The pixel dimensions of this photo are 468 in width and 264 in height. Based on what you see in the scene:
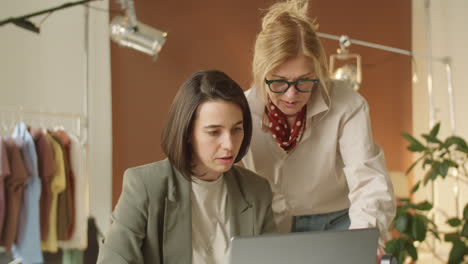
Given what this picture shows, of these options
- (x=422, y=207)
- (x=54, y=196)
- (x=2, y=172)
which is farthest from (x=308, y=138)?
(x=54, y=196)

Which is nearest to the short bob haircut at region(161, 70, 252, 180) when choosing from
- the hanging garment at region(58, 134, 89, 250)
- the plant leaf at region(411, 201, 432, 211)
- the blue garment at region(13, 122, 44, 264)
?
the plant leaf at region(411, 201, 432, 211)

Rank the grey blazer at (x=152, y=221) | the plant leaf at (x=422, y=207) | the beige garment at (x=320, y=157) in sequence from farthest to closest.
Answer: the plant leaf at (x=422, y=207) < the beige garment at (x=320, y=157) < the grey blazer at (x=152, y=221)

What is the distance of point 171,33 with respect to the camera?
470 cm

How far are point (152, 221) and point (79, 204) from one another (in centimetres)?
266

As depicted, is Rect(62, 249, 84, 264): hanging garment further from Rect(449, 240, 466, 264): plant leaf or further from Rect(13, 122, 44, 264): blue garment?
Rect(449, 240, 466, 264): plant leaf

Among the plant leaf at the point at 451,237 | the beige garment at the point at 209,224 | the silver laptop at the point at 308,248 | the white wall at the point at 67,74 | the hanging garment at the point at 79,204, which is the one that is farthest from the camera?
the white wall at the point at 67,74

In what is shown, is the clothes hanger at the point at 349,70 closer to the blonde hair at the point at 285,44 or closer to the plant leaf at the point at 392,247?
the plant leaf at the point at 392,247

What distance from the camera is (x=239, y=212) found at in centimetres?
154

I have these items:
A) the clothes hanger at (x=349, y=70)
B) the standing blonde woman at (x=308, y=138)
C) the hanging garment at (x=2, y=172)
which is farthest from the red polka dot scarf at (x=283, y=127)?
the clothes hanger at (x=349, y=70)

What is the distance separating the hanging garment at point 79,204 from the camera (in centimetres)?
387

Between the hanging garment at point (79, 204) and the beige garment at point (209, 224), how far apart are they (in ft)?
8.36

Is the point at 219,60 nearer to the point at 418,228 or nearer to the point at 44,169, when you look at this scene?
the point at 44,169

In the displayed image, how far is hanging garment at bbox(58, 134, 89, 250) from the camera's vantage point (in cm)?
387

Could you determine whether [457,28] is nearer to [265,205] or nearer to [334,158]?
[334,158]
